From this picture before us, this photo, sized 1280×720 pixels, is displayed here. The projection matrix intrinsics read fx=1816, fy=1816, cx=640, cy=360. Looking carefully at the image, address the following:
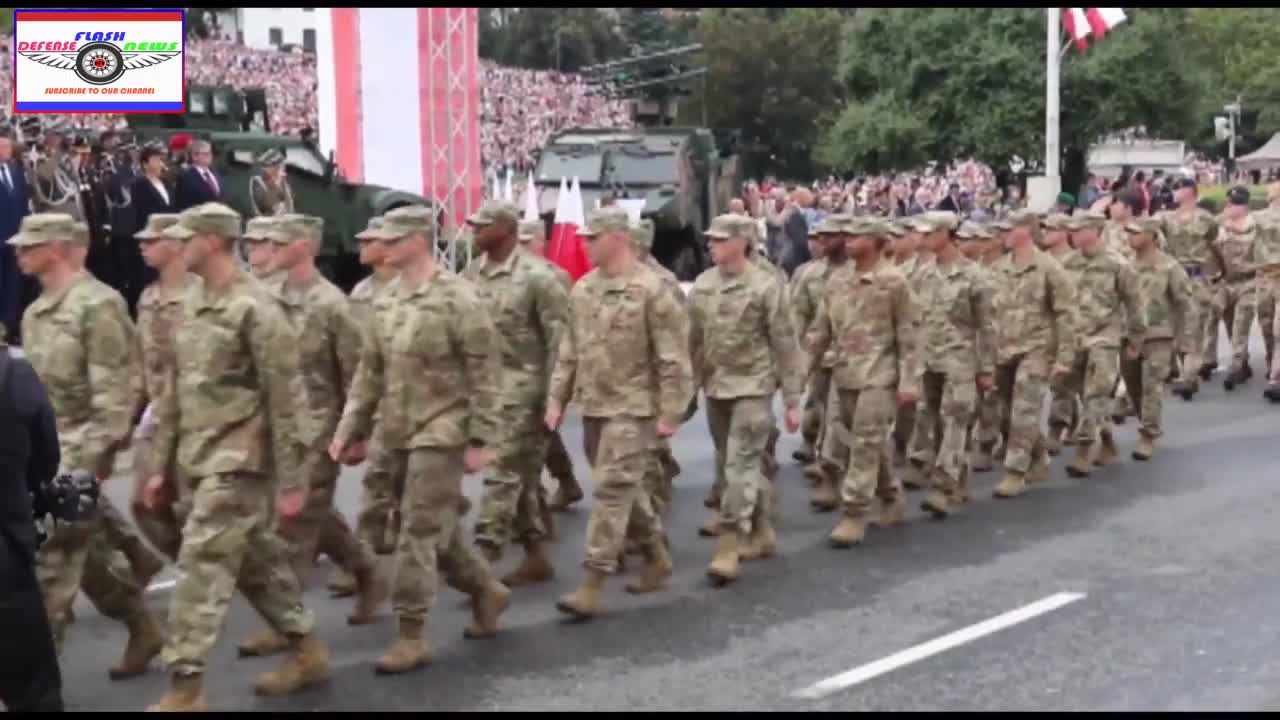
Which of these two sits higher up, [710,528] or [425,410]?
[425,410]

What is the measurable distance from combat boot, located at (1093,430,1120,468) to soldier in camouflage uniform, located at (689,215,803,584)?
4.05 m

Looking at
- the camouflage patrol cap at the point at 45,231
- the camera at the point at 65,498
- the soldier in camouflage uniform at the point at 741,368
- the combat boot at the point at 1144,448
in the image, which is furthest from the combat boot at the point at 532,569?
the combat boot at the point at 1144,448

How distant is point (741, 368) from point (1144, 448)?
4919 millimetres

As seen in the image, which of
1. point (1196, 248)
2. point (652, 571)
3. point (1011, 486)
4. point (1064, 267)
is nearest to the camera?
point (652, 571)

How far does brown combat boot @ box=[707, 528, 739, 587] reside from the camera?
9.25m

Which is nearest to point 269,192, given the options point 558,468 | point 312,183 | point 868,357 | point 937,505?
point 312,183

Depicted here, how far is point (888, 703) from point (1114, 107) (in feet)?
123

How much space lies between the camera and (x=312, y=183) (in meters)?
22.3

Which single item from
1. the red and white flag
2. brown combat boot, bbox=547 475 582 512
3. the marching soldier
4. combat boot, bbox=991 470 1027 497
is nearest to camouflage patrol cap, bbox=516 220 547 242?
brown combat boot, bbox=547 475 582 512

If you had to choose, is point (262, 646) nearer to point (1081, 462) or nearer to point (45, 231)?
point (45, 231)

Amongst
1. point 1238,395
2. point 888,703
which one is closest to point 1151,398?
point 1238,395

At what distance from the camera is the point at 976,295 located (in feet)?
38.8

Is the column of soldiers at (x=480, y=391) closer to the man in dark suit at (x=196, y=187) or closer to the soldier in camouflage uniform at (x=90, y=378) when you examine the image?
the soldier in camouflage uniform at (x=90, y=378)

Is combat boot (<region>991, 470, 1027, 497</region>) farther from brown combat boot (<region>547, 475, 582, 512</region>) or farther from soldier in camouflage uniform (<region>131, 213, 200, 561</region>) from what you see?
soldier in camouflage uniform (<region>131, 213, 200, 561</region>)
